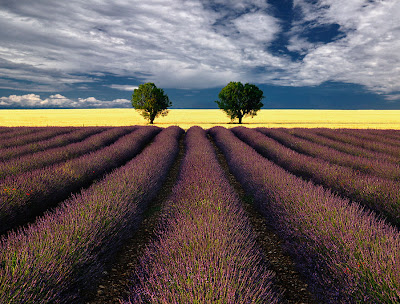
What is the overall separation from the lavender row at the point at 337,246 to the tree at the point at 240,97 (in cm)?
3035

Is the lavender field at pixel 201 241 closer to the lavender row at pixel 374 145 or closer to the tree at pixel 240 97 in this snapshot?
the lavender row at pixel 374 145

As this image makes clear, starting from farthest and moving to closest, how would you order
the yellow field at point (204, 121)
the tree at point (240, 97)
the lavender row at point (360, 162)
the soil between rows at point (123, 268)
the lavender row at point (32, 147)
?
the tree at point (240, 97) → the yellow field at point (204, 121) → the lavender row at point (32, 147) → the lavender row at point (360, 162) → the soil between rows at point (123, 268)

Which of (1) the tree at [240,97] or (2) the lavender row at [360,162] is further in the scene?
(1) the tree at [240,97]

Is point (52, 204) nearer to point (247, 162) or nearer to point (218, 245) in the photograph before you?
point (218, 245)

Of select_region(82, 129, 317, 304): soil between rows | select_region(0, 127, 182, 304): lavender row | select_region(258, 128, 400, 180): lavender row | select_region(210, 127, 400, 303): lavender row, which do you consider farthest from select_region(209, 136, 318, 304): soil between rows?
select_region(258, 128, 400, 180): lavender row

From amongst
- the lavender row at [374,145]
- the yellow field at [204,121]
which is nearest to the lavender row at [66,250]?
the lavender row at [374,145]

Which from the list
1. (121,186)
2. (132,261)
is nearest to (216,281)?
(132,261)

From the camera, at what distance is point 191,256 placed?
210cm

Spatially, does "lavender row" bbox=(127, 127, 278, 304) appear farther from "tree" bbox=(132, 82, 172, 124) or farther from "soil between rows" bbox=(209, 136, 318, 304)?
"tree" bbox=(132, 82, 172, 124)

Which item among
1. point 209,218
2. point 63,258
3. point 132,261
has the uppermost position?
point 209,218

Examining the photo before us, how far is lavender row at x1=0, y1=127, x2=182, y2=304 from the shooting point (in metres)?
1.86

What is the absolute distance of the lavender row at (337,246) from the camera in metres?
1.92

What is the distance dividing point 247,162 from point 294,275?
386cm

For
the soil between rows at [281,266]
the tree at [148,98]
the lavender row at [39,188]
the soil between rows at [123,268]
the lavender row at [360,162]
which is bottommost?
the soil between rows at [123,268]
